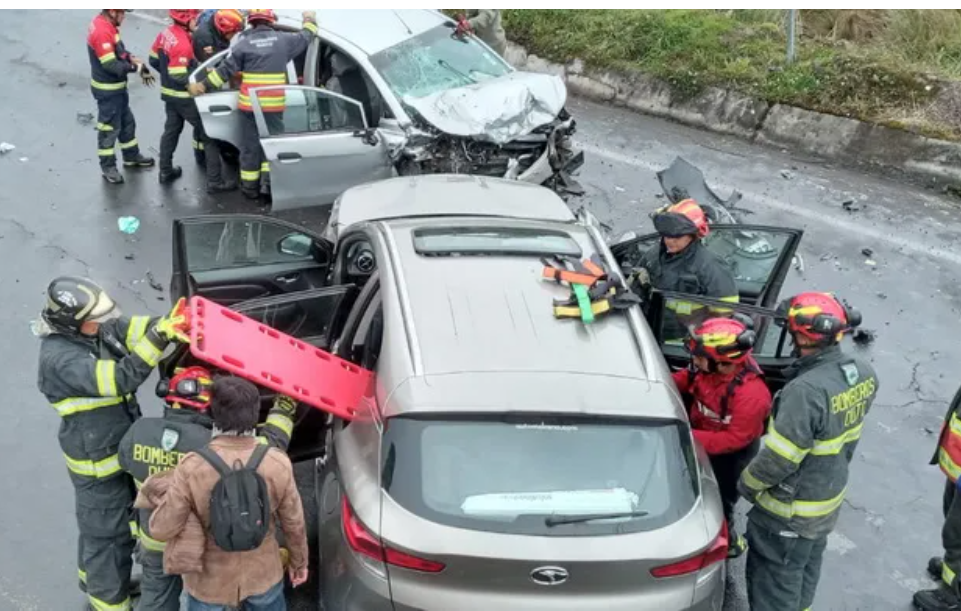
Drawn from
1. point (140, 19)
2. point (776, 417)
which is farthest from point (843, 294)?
point (140, 19)

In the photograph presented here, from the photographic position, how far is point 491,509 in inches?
144

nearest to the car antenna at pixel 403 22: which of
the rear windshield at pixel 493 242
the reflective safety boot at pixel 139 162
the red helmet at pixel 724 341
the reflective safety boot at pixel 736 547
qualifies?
the reflective safety boot at pixel 139 162

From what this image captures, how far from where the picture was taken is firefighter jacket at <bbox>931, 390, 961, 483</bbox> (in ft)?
15.7

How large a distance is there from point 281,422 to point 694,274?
242 centimetres

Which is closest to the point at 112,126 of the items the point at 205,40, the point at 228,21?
the point at 205,40

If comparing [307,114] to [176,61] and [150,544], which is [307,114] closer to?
[176,61]

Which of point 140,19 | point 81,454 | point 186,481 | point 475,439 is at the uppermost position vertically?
point 475,439

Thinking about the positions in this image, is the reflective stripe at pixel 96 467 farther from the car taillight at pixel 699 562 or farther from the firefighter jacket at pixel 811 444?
the firefighter jacket at pixel 811 444

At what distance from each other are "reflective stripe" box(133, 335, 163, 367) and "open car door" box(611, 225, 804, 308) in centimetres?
279

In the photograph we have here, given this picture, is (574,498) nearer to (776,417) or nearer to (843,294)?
(776,417)

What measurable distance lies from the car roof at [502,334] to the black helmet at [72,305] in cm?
131

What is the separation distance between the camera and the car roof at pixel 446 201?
595 cm

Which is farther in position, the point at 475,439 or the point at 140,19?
the point at 140,19

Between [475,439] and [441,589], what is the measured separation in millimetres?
550
